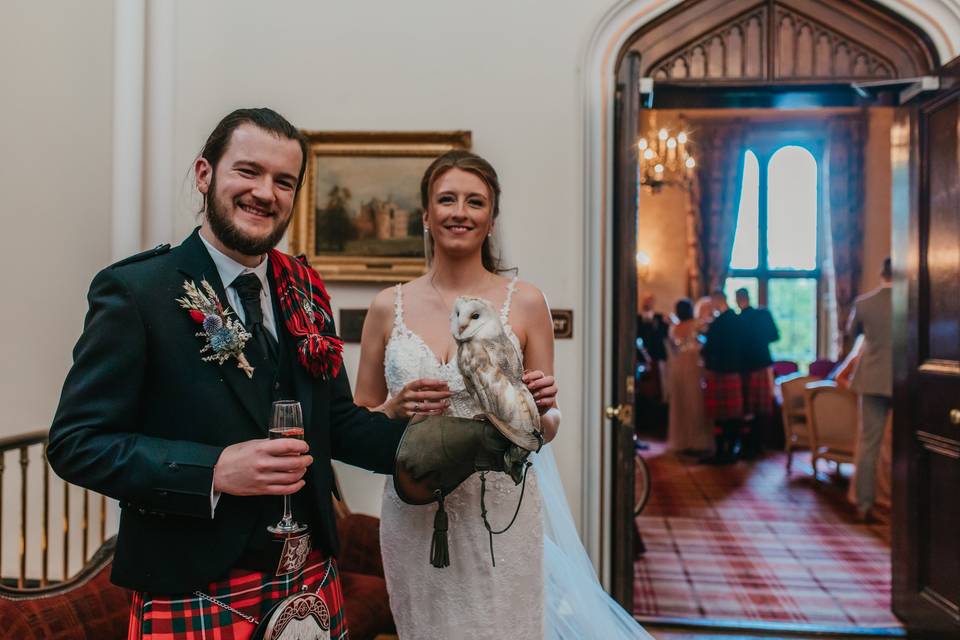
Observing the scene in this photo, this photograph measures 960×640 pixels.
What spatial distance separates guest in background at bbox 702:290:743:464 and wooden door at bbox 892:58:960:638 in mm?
4515

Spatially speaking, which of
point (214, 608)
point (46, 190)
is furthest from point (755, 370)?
point (214, 608)

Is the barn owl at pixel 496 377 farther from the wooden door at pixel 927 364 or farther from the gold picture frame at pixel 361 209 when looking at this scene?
the wooden door at pixel 927 364

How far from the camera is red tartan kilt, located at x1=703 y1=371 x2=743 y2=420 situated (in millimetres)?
8812

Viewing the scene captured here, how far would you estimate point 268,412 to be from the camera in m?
1.52

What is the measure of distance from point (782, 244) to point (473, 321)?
477 inches

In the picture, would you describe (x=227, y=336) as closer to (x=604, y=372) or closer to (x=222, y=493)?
(x=222, y=493)

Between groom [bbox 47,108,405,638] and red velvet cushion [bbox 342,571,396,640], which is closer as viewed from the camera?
groom [bbox 47,108,405,638]

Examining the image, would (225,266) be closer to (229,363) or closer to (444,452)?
(229,363)

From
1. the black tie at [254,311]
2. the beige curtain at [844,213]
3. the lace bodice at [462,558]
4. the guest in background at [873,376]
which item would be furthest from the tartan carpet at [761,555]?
the beige curtain at [844,213]

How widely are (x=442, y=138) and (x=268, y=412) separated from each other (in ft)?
9.23

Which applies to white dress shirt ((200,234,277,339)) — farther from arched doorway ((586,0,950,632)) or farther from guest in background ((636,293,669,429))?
guest in background ((636,293,669,429))

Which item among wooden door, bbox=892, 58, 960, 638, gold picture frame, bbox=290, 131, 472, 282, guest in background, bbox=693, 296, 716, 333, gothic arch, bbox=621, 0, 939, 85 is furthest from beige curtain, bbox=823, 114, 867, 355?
gold picture frame, bbox=290, 131, 472, 282

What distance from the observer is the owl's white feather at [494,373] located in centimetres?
170

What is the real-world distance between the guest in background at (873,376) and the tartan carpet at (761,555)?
0.68 meters
